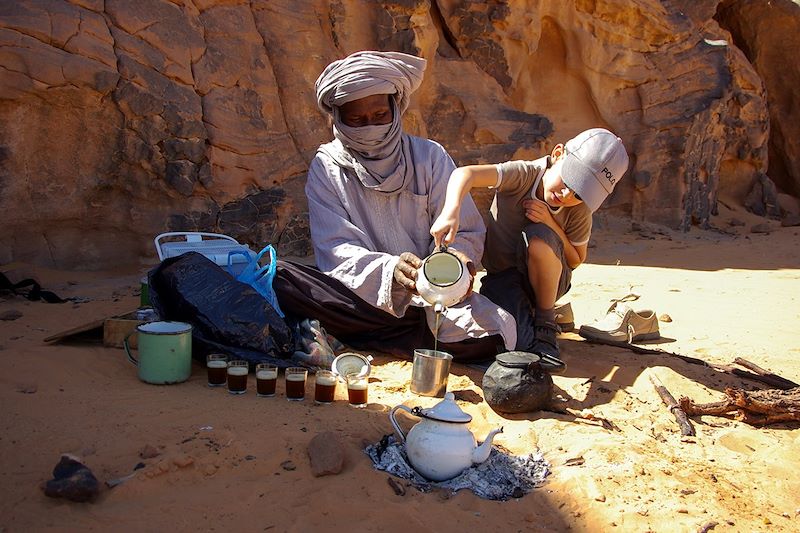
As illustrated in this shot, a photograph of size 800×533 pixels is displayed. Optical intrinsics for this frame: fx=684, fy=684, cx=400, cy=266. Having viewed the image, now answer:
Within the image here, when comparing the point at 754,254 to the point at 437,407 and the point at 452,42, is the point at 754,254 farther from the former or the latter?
the point at 437,407

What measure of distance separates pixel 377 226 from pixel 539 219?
0.85m

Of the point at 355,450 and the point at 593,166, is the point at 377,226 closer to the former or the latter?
the point at 593,166

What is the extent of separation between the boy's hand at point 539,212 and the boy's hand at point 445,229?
0.51m

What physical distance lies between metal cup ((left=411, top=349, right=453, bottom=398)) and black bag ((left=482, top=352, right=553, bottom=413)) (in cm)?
20


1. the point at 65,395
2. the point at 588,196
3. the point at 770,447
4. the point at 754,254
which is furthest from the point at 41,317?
the point at 754,254

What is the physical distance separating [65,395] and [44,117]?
310 cm

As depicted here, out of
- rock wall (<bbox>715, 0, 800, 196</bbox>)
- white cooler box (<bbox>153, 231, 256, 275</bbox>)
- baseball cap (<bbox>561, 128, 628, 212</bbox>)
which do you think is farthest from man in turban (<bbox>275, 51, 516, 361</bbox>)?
rock wall (<bbox>715, 0, 800, 196</bbox>)

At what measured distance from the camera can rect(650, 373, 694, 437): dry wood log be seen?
2729mm

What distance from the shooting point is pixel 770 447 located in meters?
2.60

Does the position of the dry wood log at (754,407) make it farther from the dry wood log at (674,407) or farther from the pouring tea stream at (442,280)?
the pouring tea stream at (442,280)

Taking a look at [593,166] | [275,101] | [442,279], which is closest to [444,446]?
[442,279]

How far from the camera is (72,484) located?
181cm

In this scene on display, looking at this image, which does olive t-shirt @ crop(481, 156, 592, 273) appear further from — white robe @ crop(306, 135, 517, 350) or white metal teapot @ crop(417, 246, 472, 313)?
white metal teapot @ crop(417, 246, 472, 313)

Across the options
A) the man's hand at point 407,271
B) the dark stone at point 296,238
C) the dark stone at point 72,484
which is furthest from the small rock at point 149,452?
the dark stone at point 296,238
